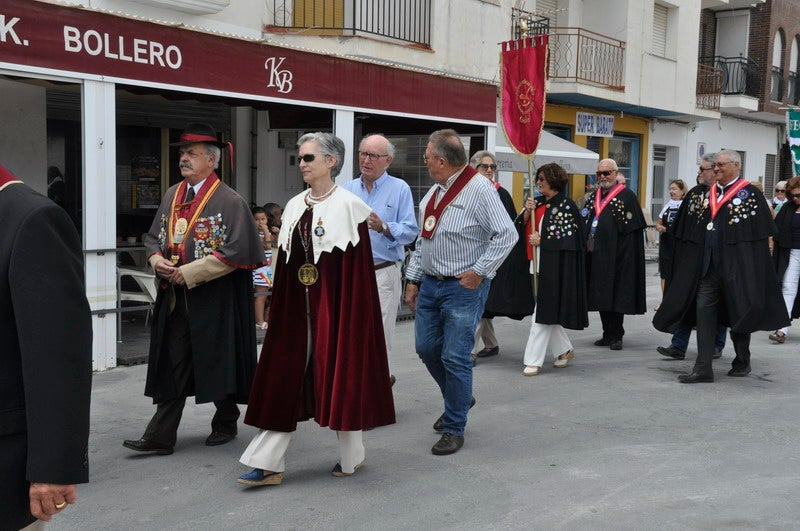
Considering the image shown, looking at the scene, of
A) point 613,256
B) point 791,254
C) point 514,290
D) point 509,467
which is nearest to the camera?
point 509,467

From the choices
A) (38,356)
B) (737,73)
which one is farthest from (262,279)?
(737,73)

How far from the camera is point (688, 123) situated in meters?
26.1

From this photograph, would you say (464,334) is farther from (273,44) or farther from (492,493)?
(273,44)

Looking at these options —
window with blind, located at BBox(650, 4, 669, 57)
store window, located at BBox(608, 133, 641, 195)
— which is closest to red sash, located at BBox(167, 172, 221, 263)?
store window, located at BBox(608, 133, 641, 195)

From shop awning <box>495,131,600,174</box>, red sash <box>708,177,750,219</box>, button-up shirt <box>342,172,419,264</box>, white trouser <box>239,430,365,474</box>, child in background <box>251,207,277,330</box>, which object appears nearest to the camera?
white trouser <box>239,430,365,474</box>

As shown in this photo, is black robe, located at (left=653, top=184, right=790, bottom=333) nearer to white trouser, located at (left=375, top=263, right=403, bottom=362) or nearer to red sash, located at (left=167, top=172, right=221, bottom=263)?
white trouser, located at (left=375, top=263, right=403, bottom=362)

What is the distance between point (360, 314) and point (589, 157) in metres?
11.0

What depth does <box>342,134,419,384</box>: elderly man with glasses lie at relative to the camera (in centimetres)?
641

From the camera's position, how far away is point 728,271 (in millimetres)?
7852

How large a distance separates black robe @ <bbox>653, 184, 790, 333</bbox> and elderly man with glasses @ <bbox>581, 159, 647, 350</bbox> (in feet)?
4.77

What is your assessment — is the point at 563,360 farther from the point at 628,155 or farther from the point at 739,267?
the point at 628,155

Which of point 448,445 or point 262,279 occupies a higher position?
point 262,279

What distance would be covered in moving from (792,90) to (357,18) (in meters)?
21.2

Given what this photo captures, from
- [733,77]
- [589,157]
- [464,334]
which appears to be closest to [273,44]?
[464,334]
